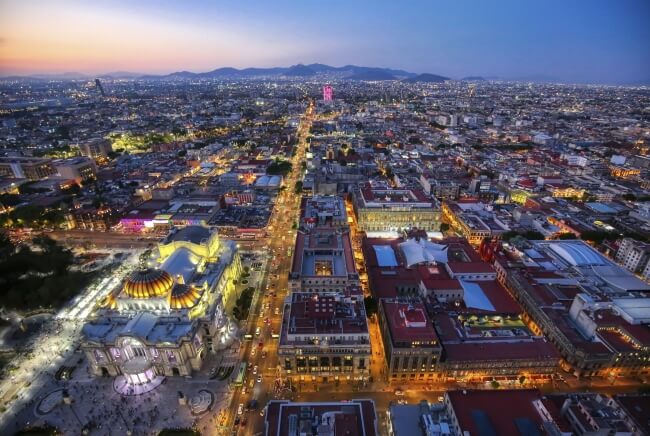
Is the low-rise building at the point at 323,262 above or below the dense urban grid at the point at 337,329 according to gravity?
above

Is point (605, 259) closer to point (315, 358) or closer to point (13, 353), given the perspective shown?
point (315, 358)

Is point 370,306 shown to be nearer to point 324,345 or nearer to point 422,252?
point 324,345

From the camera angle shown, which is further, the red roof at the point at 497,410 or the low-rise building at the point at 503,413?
the red roof at the point at 497,410

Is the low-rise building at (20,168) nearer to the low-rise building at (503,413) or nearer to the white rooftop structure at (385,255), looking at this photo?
the white rooftop structure at (385,255)

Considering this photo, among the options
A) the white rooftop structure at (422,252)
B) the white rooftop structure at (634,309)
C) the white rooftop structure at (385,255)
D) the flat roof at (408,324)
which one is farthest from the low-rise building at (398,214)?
the white rooftop structure at (634,309)

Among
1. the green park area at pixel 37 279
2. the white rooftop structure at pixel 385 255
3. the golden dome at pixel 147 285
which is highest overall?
the golden dome at pixel 147 285

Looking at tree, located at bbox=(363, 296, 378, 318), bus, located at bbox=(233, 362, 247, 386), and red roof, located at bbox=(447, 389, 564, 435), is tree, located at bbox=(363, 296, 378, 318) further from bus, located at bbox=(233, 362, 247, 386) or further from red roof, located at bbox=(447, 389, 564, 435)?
bus, located at bbox=(233, 362, 247, 386)
